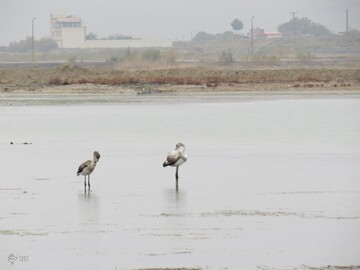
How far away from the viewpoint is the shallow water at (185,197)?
11.5 metres

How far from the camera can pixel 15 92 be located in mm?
55406

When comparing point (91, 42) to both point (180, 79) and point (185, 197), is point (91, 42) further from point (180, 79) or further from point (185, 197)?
point (185, 197)

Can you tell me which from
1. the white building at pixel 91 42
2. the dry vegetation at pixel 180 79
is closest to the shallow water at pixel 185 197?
the dry vegetation at pixel 180 79

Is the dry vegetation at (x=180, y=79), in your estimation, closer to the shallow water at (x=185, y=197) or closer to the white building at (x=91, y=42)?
the shallow water at (x=185, y=197)

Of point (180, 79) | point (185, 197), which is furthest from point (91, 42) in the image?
point (185, 197)

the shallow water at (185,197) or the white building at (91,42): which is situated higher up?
the white building at (91,42)

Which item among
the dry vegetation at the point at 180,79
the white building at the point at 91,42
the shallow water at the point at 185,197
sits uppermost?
the white building at the point at 91,42

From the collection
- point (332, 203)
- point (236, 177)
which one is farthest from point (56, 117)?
point (332, 203)

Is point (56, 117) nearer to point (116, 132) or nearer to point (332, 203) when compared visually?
point (116, 132)

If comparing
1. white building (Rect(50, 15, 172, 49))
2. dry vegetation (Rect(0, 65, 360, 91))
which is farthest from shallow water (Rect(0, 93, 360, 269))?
white building (Rect(50, 15, 172, 49))

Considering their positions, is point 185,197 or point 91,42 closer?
point 185,197

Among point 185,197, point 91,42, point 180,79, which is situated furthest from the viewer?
point 91,42

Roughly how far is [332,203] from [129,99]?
34.7m

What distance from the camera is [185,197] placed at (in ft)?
52.4
